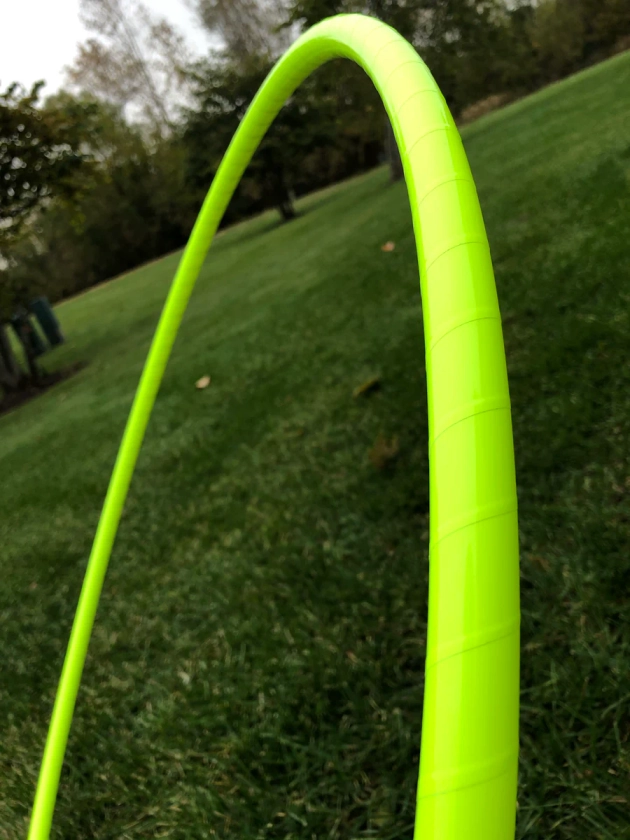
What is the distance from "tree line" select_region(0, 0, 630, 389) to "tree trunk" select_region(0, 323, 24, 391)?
4.7 inches

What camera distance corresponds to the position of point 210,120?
789 inches

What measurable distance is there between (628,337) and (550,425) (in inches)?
23.8

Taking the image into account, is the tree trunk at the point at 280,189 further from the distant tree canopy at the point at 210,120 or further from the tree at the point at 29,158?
the tree at the point at 29,158

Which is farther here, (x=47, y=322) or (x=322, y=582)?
(x=47, y=322)

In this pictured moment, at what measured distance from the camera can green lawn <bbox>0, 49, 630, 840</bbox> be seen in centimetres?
151

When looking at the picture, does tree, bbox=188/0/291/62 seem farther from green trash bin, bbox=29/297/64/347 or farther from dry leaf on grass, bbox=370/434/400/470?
dry leaf on grass, bbox=370/434/400/470

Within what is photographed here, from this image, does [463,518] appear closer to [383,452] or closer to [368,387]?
[383,452]

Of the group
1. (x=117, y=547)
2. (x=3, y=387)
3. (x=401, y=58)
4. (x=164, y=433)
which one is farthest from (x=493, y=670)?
(x=3, y=387)

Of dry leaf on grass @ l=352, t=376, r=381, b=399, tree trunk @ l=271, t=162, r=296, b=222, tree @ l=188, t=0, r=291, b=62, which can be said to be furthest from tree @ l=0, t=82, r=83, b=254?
tree @ l=188, t=0, r=291, b=62

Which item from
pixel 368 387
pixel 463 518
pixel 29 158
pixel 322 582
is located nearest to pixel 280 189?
pixel 29 158

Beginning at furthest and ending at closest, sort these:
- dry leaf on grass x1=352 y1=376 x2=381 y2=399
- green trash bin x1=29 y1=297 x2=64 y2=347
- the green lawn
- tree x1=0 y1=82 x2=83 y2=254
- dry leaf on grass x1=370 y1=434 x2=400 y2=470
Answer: green trash bin x1=29 y1=297 x2=64 y2=347 → tree x1=0 y1=82 x2=83 y2=254 → dry leaf on grass x1=352 y1=376 x2=381 y2=399 → dry leaf on grass x1=370 y1=434 x2=400 y2=470 → the green lawn

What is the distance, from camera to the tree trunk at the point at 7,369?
10359 mm

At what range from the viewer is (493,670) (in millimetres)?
517

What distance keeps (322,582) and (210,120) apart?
2089 cm
